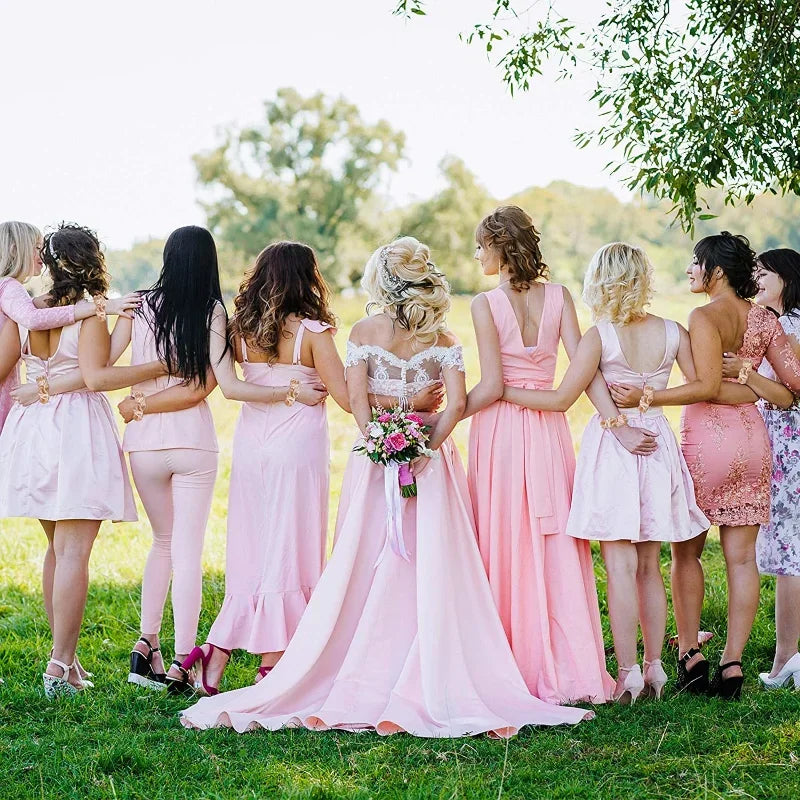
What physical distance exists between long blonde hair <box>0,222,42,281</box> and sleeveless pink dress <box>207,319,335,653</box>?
54.6 inches

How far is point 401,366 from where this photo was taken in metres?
5.41

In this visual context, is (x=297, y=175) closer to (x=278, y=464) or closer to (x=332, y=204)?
(x=332, y=204)

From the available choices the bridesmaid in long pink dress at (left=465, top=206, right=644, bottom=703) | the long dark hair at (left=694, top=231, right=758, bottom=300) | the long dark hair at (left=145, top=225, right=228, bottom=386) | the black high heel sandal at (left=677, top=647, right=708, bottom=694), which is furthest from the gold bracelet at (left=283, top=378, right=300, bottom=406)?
the black high heel sandal at (left=677, top=647, right=708, bottom=694)

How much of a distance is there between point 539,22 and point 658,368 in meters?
3.34

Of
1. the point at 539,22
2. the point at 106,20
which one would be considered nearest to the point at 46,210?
the point at 106,20

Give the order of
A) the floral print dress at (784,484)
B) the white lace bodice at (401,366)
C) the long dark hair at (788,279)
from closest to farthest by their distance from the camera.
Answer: the white lace bodice at (401,366), the floral print dress at (784,484), the long dark hair at (788,279)

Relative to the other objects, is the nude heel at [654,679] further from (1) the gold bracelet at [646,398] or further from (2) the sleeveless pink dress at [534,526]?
(1) the gold bracelet at [646,398]

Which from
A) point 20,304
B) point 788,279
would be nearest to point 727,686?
point 788,279

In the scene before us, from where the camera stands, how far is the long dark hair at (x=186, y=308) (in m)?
5.74

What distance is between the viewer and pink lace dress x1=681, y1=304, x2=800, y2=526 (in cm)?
569

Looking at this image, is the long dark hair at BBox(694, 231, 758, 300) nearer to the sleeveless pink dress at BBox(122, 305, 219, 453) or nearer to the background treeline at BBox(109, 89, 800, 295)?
the sleeveless pink dress at BBox(122, 305, 219, 453)

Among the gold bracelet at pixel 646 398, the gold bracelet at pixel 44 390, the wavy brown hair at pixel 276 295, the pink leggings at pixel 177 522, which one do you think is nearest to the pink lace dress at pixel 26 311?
the gold bracelet at pixel 44 390

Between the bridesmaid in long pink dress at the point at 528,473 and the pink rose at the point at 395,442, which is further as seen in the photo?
the bridesmaid in long pink dress at the point at 528,473

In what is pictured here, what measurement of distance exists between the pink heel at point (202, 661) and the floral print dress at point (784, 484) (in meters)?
3.14
